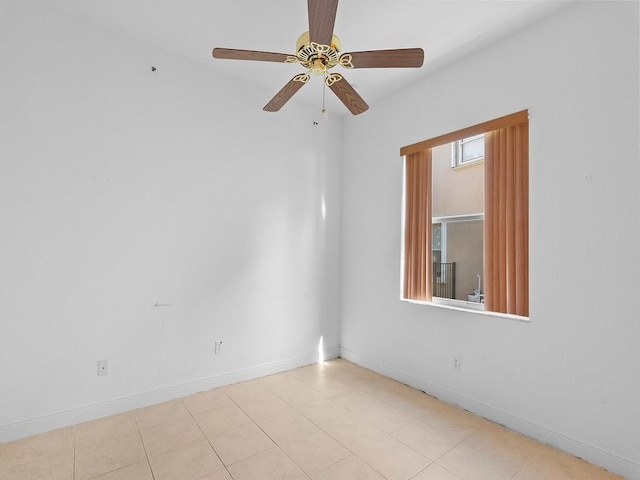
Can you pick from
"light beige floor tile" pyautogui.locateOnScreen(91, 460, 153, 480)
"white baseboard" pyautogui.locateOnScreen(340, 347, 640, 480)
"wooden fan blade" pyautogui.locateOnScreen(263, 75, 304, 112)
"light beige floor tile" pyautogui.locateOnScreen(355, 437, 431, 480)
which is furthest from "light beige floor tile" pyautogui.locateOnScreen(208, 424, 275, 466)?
"wooden fan blade" pyautogui.locateOnScreen(263, 75, 304, 112)

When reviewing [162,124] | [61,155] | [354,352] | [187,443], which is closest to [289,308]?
[354,352]

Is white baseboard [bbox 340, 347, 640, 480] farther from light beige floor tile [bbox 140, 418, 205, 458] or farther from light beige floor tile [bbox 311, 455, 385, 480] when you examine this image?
light beige floor tile [bbox 140, 418, 205, 458]

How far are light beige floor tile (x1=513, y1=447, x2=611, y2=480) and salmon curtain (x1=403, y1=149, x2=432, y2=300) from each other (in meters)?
1.45

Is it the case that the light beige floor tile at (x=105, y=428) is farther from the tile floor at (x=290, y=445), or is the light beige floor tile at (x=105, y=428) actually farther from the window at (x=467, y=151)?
the window at (x=467, y=151)

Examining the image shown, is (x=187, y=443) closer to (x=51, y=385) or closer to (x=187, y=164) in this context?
(x=51, y=385)

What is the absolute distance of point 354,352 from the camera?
12.8ft

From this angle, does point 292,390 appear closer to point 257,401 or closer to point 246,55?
point 257,401

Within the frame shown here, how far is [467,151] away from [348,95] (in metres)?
1.39

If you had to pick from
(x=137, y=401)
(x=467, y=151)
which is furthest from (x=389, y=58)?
(x=137, y=401)

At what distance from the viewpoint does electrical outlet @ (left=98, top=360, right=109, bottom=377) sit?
255 centimetres

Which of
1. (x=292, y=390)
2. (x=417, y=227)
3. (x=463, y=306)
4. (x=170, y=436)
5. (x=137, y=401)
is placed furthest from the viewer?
(x=417, y=227)

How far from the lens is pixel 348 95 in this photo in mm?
2371

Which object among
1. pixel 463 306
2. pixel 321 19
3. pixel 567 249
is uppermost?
pixel 321 19

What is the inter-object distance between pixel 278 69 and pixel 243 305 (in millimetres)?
2375
